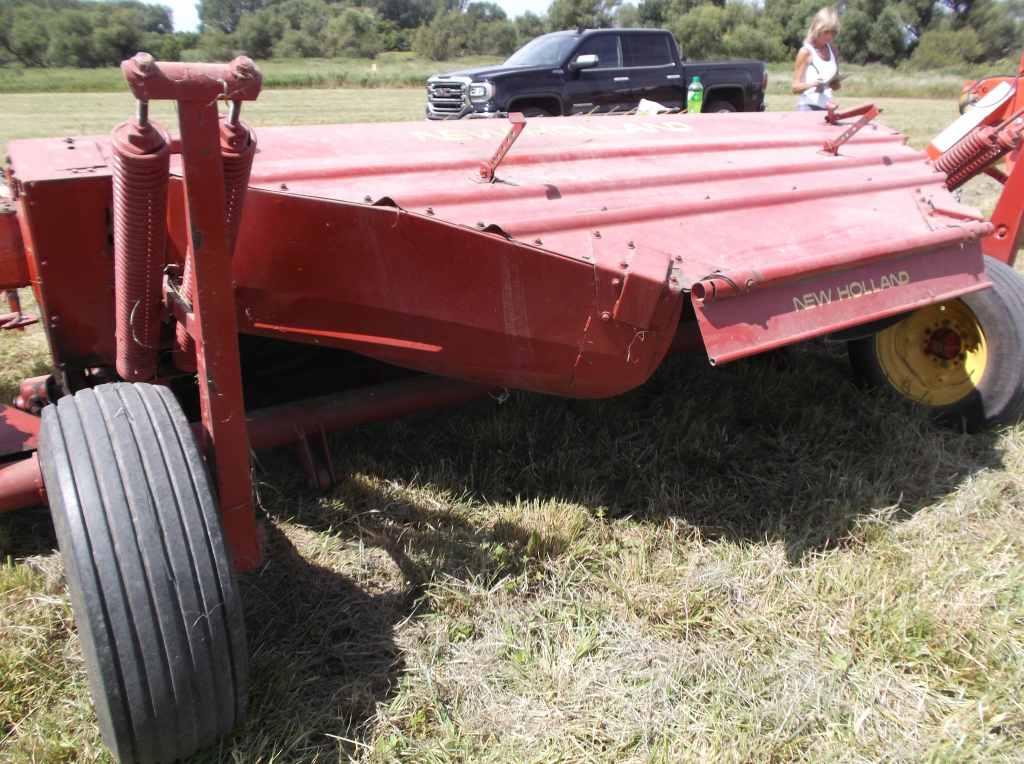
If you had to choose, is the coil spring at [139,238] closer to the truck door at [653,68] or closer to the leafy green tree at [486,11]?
the truck door at [653,68]

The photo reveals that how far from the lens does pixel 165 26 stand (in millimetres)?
59594

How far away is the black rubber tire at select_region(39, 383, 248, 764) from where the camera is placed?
1639 millimetres

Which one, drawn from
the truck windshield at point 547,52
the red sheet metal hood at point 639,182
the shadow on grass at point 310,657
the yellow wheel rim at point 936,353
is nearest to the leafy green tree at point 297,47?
the truck windshield at point 547,52

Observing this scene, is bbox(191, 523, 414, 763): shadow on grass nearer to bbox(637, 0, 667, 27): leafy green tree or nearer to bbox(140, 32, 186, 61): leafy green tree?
Answer: bbox(140, 32, 186, 61): leafy green tree

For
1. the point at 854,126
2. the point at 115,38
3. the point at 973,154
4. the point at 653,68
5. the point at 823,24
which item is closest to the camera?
the point at 854,126

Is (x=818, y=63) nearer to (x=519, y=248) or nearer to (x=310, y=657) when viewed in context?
(x=519, y=248)

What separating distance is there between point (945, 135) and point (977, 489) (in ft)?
7.26

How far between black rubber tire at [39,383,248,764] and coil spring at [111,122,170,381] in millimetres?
340

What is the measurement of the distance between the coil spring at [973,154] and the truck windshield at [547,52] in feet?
24.5

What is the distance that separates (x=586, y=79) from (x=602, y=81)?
27 centimetres

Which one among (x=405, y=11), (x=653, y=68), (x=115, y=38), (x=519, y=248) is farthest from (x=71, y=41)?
(x=519, y=248)

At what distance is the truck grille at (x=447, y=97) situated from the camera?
10.7 meters

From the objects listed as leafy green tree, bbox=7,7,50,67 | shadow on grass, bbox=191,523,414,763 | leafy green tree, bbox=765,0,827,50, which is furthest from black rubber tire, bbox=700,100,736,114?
leafy green tree, bbox=7,7,50,67

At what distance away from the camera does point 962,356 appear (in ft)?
11.5
